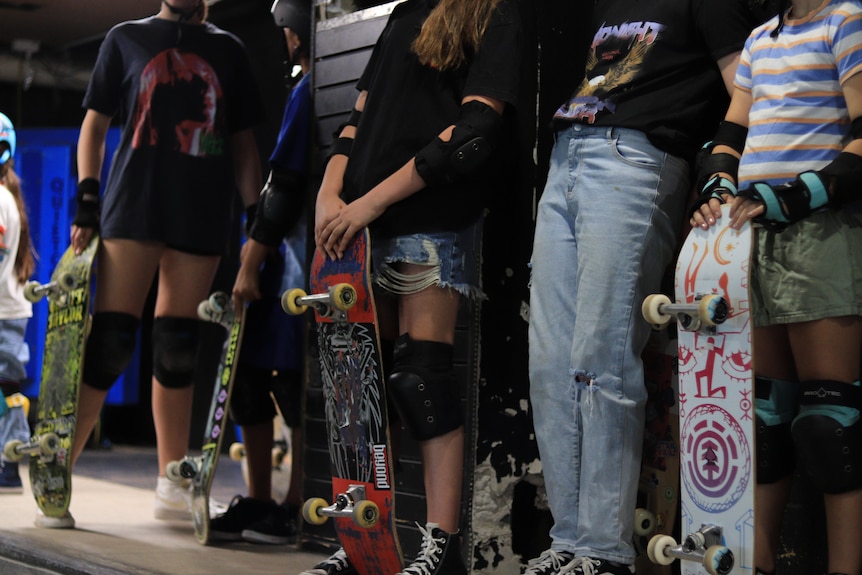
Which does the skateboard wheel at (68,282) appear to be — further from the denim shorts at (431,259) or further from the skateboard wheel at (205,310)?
the denim shorts at (431,259)

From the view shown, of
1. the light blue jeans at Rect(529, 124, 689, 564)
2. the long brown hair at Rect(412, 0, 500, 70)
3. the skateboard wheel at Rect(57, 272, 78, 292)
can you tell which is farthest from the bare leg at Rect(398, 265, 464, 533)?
the skateboard wheel at Rect(57, 272, 78, 292)

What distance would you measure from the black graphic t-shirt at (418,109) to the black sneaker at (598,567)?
2.51 ft

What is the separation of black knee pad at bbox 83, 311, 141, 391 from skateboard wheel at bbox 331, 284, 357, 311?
148 cm

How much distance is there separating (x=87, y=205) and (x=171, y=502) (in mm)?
1021

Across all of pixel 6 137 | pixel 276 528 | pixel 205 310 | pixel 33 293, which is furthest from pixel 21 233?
pixel 276 528

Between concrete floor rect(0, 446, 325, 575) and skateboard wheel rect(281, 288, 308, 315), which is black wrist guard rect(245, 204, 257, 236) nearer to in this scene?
concrete floor rect(0, 446, 325, 575)

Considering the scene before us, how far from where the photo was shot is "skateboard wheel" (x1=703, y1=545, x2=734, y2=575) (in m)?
1.90

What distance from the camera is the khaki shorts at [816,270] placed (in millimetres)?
1912

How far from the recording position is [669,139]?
2129mm

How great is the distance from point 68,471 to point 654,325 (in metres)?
2.14

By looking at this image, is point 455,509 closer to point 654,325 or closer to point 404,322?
point 404,322

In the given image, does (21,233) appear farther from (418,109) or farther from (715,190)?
(715,190)

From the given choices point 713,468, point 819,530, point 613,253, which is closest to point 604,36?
point 613,253

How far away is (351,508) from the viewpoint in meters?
2.36
